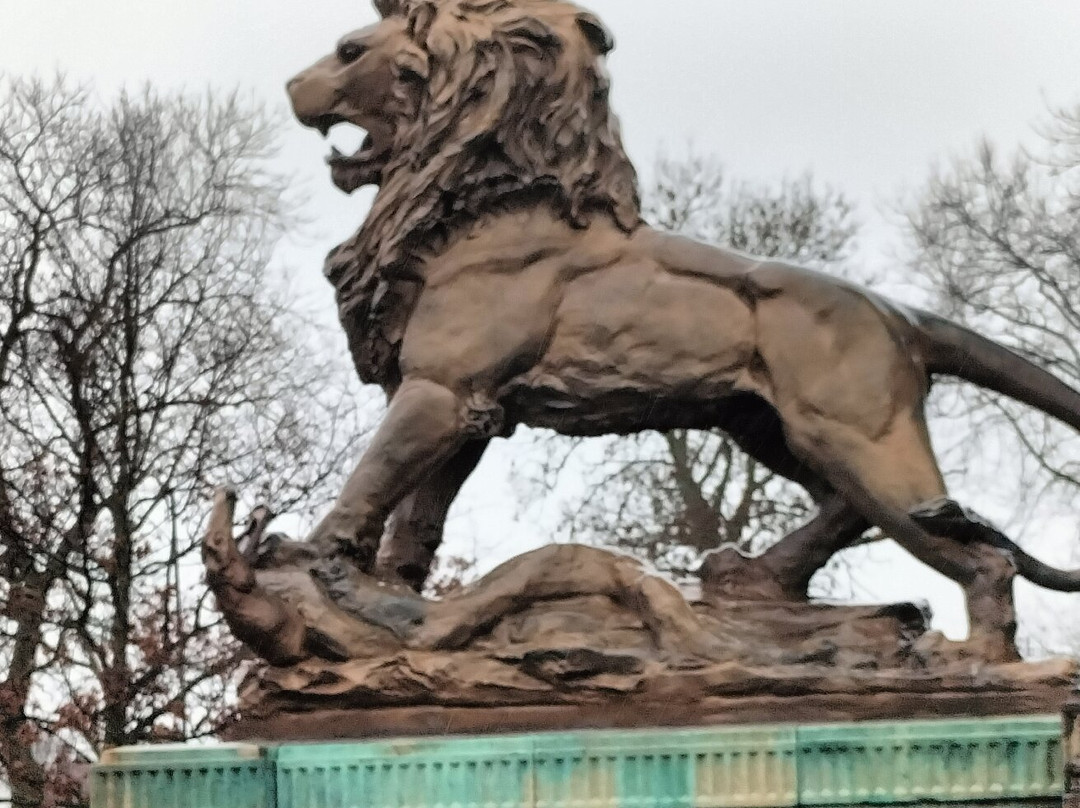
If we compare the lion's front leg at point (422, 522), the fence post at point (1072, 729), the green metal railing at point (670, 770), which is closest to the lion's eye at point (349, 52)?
the lion's front leg at point (422, 522)

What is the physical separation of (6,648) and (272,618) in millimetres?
8177

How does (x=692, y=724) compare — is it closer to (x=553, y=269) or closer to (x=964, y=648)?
(x=964, y=648)

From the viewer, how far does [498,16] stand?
388 cm

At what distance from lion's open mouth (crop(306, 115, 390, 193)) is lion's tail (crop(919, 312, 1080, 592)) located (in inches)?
61.1

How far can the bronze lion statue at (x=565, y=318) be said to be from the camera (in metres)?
3.64

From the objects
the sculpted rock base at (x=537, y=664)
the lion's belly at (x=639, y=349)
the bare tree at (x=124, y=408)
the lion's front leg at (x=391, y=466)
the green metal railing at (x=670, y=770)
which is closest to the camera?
the green metal railing at (x=670, y=770)

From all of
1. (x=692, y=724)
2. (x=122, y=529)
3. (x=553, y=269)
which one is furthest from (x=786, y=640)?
(x=122, y=529)

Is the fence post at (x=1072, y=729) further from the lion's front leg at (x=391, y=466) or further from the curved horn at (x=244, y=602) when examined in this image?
the curved horn at (x=244, y=602)

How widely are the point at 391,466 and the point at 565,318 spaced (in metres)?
0.60

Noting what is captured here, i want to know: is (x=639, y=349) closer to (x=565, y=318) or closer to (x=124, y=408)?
(x=565, y=318)

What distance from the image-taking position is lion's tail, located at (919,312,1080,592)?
387cm

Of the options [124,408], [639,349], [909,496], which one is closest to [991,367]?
[909,496]

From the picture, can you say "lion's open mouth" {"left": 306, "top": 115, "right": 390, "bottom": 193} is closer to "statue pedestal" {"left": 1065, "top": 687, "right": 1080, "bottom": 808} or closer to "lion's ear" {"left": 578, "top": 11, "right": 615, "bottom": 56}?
"lion's ear" {"left": 578, "top": 11, "right": 615, "bottom": 56}

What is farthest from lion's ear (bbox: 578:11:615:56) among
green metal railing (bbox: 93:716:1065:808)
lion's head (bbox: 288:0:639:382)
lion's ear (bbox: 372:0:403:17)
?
green metal railing (bbox: 93:716:1065:808)
